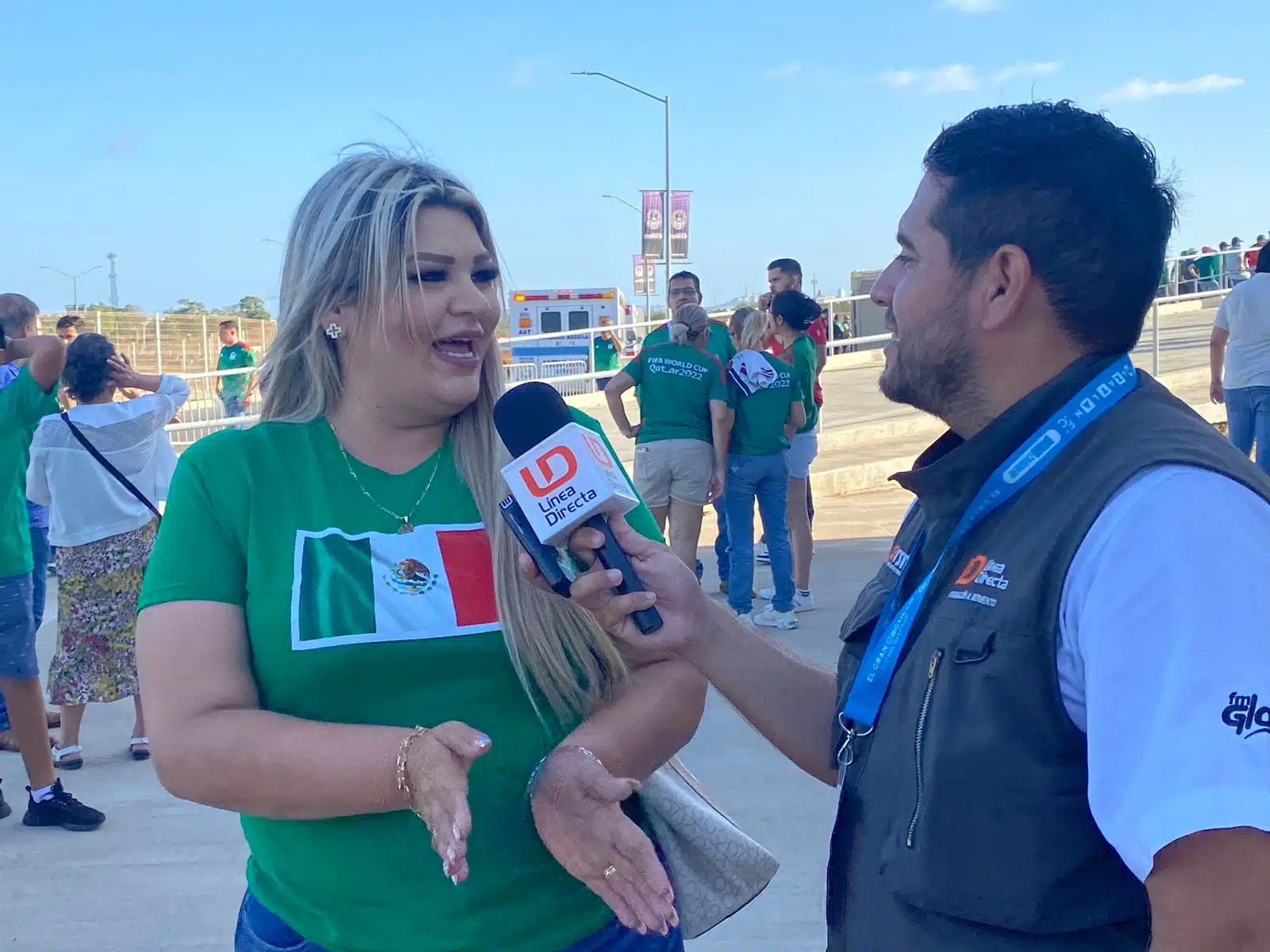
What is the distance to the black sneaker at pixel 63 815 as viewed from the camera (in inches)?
188

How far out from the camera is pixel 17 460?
5.08 metres

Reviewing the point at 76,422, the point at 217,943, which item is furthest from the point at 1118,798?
the point at 76,422

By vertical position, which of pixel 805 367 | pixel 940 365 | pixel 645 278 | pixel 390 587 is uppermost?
pixel 645 278

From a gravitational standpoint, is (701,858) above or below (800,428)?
below

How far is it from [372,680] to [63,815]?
3675 millimetres

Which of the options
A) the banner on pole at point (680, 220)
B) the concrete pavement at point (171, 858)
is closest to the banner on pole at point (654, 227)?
the banner on pole at point (680, 220)

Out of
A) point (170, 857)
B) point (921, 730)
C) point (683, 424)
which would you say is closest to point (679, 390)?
point (683, 424)

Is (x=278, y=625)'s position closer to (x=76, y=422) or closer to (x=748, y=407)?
(x=76, y=422)

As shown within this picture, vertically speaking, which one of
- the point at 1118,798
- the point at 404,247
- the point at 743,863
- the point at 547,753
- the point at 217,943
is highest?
the point at 404,247

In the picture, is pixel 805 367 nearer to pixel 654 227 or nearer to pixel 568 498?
pixel 568 498

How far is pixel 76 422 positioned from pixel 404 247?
12.6 feet

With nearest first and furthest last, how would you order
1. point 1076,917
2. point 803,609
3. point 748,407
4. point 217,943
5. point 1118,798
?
point 1118,798
point 1076,917
point 217,943
point 748,407
point 803,609

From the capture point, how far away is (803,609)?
8.03 m

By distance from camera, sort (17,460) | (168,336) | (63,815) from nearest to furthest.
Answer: (63,815)
(17,460)
(168,336)
